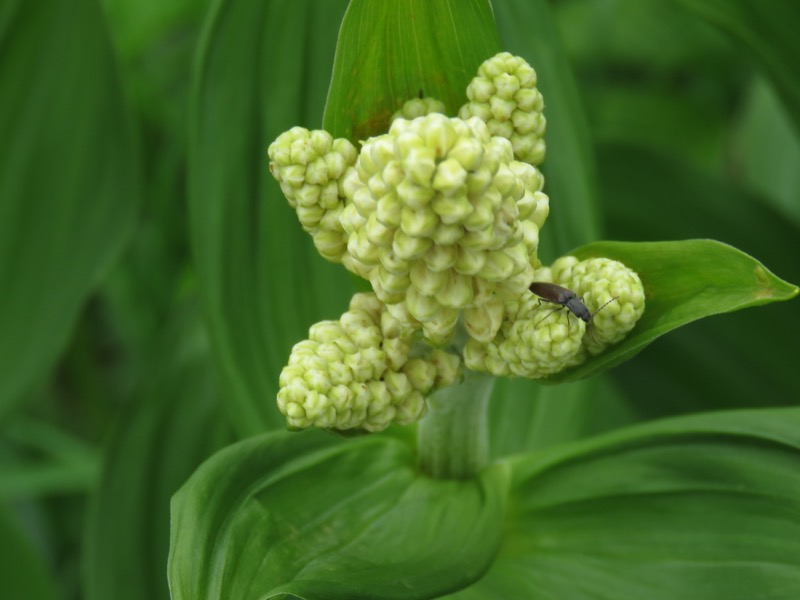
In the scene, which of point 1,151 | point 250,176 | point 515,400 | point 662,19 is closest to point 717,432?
point 515,400

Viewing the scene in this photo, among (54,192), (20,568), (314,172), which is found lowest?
(20,568)

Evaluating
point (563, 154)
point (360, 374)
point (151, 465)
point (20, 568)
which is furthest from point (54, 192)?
point (360, 374)

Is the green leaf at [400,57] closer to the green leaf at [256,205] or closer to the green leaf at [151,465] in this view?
the green leaf at [256,205]

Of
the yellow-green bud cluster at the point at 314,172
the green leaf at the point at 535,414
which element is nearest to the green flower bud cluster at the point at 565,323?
the yellow-green bud cluster at the point at 314,172

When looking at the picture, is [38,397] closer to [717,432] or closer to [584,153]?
[584,153]

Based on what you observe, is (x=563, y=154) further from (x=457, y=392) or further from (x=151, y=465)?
(x=151, y=465)

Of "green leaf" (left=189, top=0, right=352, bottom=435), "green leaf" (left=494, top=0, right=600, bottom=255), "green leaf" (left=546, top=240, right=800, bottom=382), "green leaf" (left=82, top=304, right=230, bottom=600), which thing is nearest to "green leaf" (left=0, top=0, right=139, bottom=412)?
"green leaf" (left=82, top=304, right=230, bottom=600)
